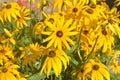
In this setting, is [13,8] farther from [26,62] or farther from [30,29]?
[26,62]

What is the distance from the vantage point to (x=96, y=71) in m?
2.08

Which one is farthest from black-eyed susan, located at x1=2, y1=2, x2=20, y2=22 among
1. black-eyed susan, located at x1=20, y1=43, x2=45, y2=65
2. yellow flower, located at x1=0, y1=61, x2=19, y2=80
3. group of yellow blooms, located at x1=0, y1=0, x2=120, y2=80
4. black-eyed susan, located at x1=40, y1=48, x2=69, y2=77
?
black-eyed susan, located at x1=40, y1=48, x2=69, y2=77

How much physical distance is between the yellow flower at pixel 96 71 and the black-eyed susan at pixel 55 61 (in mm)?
163

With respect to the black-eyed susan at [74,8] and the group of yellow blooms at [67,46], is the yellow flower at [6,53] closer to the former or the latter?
the group of yellow blooms at [67,46]

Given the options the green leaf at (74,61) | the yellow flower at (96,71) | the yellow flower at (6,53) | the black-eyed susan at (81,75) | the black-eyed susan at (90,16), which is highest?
the black-eyed susan at (90,16)

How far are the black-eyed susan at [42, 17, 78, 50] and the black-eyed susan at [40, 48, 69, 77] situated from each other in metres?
0.03

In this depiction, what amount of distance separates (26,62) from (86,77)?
1.05 feet

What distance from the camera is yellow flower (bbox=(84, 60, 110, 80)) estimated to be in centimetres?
206

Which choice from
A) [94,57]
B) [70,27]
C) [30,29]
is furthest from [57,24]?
[30,29]

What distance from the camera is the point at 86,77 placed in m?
2.17

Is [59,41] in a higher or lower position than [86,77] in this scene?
higher

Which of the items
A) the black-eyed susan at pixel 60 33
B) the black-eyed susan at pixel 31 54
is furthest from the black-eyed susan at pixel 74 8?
the black-eyed susan at pixel 31 54

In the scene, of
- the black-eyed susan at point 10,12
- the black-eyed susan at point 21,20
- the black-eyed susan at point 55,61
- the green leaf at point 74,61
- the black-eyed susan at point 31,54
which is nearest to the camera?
the black-eyed susan at point 55,61

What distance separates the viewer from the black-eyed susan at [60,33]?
2000mm
